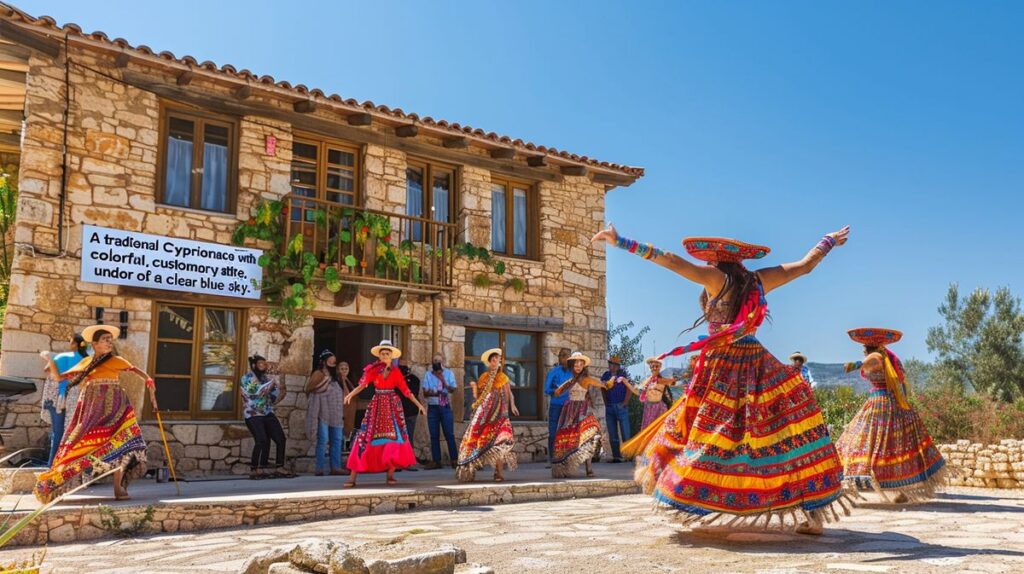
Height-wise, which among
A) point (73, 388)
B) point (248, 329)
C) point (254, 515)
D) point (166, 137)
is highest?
point (166, 137)

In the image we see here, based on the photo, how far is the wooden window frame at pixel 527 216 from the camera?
44.8 ft

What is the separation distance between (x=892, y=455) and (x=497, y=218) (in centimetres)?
763

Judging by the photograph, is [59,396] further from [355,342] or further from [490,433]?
[355,342]

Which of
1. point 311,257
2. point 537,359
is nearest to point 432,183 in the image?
point 311,257

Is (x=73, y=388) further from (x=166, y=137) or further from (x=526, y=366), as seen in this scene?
(x=526, y=366)

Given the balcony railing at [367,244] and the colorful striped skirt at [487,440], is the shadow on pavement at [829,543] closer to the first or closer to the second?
the colorful striped skirt at [487,440]

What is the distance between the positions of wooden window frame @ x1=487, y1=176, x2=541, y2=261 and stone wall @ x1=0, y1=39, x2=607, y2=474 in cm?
114

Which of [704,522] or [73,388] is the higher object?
[73,388]

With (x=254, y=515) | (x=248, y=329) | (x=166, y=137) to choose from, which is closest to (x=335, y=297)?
(x=248, y=329)

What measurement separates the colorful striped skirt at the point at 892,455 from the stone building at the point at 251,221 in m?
6.17

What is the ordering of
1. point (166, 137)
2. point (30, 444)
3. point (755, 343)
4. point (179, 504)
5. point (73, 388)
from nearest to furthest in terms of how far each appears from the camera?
point (755, 343), point (179, 504), point (73, 388), point (30, 444), point (166, 137)

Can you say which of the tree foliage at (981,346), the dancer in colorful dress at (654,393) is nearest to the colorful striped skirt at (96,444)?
the dancer in colorful dress at (654,393)

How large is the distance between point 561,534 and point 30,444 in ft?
21.4

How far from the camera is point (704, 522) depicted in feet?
16.0
